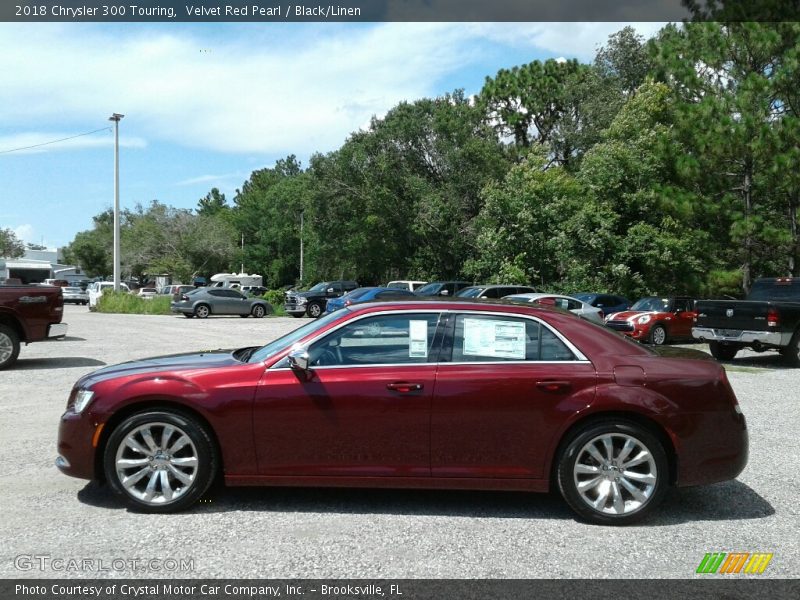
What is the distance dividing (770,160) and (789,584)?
67.6 feet

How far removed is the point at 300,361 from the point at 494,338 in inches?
55.2

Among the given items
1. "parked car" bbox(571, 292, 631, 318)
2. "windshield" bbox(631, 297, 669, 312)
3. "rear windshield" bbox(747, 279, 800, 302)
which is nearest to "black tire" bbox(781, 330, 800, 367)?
"rear windshield" bbox(747, 279, 800, 302)

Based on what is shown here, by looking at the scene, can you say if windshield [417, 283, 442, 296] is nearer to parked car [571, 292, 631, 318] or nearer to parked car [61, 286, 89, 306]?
parked car [571, 292, 631, 318]

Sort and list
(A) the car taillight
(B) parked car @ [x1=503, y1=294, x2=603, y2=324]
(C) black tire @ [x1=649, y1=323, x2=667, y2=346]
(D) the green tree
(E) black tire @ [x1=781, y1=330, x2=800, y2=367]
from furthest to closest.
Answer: (D) the green tree, (C) black tire @ [x1=649, y1=323, x2=667, y2=346], (B) parked car @ [x1=503, y1=294, x2=603, y2=324], (E) black tire @ [x1=781, y1=330, x2=800, y2=367], (A) the car taillight

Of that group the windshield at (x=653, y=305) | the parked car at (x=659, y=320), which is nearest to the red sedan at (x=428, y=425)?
the parked car at (x=659, y=320)

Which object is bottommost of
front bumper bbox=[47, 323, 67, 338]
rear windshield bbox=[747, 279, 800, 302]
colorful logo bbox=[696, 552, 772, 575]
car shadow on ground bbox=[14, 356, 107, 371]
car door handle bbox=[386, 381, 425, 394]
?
colorful logo bbox=[696, 552, 772, 575]

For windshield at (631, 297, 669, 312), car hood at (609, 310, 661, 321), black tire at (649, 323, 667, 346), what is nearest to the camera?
black tire at (649, 323, 667, 346)

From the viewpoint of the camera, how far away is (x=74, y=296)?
1891 inches

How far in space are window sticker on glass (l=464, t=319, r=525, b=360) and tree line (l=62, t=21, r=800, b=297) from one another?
19.4m

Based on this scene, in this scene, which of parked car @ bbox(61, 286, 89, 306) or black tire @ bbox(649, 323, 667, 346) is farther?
parked car @ bbox(61, 286, 89, 306)

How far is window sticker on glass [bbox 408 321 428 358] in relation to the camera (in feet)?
16.9

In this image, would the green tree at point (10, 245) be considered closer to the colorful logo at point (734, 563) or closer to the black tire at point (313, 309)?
the black tire at point (313, 309)

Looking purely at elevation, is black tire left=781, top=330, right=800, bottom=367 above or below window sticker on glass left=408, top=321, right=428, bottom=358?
below

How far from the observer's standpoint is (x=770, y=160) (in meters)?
21.6
